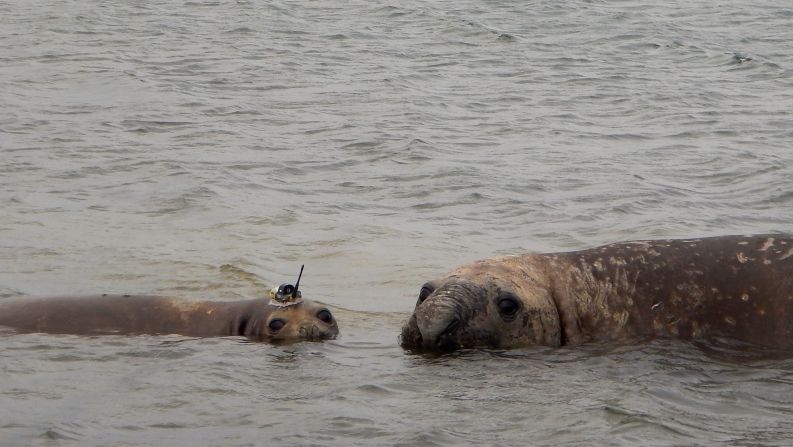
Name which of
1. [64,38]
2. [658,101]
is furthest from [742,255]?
[64,38]

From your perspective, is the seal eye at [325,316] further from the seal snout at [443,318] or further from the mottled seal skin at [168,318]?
the seal snout at [443,318]

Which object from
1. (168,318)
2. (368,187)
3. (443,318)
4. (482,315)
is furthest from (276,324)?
(368,187)

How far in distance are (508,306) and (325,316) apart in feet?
3.97

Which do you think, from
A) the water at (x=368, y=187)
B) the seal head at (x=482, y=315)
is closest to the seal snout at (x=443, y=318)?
the seal head at (x=482, y=315)

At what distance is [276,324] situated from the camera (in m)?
8.73

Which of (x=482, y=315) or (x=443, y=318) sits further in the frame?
(x=482, y=315)

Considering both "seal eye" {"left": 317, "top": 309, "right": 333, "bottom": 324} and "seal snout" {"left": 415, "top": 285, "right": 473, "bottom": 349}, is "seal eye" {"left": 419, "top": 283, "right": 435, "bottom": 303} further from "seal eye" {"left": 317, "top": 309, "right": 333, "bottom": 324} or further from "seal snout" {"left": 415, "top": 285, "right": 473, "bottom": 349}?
"seal eye" {"left": 317, "top": 309, "right": 333, "bottom": 324}

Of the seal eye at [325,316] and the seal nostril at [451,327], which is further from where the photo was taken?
the seal eye at [325,316]

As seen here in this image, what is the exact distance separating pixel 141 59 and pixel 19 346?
13.9m

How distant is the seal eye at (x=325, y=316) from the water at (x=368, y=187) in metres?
0.22

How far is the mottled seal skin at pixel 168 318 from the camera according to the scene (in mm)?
8734

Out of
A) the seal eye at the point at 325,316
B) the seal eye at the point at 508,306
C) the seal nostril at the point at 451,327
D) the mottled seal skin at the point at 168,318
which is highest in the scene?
the seal eye at the point at 508,306

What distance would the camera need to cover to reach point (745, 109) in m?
18.4

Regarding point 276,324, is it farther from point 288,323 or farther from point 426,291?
point 426,291
